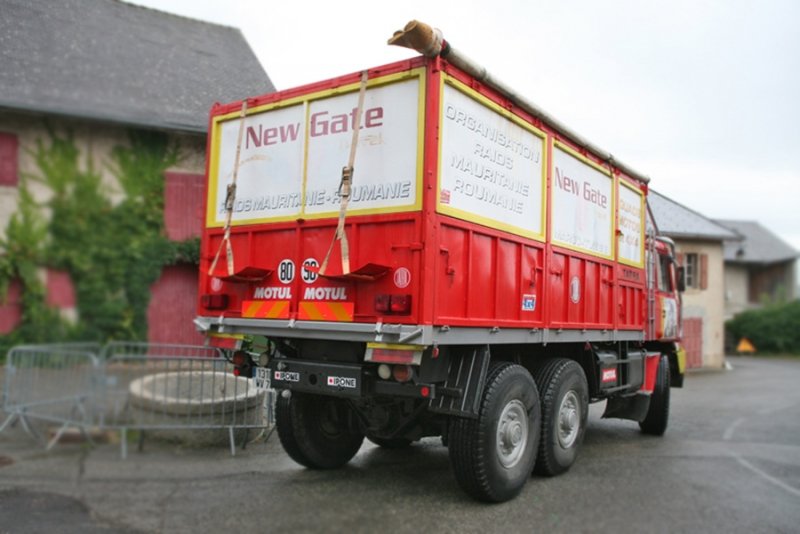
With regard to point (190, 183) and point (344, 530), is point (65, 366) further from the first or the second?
point (344, 530)

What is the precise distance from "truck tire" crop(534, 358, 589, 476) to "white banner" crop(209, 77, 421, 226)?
2.40 meters

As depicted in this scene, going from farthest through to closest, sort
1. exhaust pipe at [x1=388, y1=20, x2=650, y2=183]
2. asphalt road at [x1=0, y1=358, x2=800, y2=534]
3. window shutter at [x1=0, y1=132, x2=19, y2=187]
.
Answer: exhaust pipe at [x1=388, y1=20, x2=650, y2=183]
asphalt road at [x1=0, y1=358, x2=800, y2=534]
window shutter at [x1=0, y1=132, x2=19, y2=187]

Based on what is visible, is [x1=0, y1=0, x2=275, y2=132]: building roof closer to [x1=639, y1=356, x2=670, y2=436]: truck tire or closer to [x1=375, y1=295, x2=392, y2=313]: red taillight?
[x1=375, y1=295, x2=392, y2=313]: red taillight

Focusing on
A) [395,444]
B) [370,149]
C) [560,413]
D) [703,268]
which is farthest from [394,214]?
[703,268]

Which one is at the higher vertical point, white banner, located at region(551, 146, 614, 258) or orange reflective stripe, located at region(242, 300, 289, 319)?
white banner, located at region(551, 146, 614, 258)

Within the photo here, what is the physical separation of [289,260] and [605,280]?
144 inches

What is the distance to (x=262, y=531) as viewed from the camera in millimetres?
3928

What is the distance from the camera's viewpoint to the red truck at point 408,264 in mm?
4309

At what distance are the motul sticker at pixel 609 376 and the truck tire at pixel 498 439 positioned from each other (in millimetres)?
1852

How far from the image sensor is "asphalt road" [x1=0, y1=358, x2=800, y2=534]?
2.24m

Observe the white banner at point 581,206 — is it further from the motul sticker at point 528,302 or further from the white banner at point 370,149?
the white banner at point 370,149

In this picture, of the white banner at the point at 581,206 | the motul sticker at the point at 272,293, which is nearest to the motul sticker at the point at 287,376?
the motul sticker at the point at 272,293

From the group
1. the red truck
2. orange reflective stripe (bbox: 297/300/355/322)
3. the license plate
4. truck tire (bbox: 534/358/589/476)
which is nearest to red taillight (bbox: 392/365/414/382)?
the red truck

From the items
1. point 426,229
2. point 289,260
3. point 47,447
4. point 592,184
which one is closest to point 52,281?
point 47,447
